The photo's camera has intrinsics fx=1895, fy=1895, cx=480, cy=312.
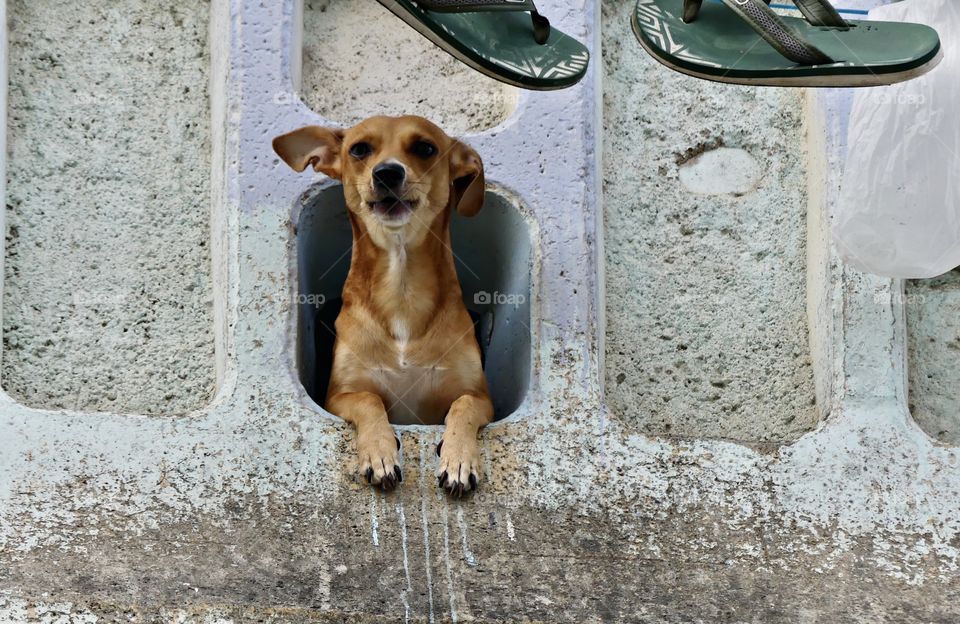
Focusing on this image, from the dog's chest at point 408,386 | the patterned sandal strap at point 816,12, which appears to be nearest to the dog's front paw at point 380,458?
the dog's chest at point 408,386

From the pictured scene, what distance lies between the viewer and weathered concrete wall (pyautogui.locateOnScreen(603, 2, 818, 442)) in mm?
6773

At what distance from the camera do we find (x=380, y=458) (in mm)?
5969

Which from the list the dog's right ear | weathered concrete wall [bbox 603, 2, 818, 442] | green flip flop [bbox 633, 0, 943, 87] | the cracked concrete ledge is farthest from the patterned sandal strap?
weathered concrete wall [bbox 603, 2, 818, 442]

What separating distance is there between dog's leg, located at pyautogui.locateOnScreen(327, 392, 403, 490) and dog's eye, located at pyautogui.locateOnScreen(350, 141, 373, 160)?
0.81 m

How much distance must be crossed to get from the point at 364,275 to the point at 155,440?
1.01 meters

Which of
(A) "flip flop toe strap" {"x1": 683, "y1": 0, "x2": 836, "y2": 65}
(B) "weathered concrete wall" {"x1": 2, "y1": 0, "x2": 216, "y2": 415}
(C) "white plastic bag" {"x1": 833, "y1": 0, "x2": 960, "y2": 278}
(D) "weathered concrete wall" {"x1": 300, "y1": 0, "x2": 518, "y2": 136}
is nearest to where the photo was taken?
(A) "flip flop toe strap" {"x1": 683, "y1": 0, "x2": 836, "y2": 65}

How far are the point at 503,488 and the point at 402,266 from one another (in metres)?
0.95

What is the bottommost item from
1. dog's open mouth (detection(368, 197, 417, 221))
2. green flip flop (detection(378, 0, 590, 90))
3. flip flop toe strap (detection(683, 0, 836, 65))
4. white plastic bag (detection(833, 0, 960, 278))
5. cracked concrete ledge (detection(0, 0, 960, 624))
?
cracked concrete ledge (detection(0, 0, 960, 624))

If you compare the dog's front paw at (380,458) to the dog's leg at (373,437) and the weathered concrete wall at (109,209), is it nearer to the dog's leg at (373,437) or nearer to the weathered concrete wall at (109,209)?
the dog's leg at (373,437)

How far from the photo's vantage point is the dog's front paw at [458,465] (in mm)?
5957

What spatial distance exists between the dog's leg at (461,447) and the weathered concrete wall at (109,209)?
0.97 m

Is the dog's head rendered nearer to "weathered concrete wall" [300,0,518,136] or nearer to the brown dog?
the brown dog

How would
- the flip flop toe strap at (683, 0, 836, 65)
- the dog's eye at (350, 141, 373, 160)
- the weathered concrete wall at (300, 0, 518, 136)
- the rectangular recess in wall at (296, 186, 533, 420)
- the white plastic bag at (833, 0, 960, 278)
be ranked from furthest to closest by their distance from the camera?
the weathered concrete wall at (300, 0, 518, 136) < the rectangular recess in wall at (296, 186, 533, 420) < the dog's eye at (350, 141, 373, 160) < the white plastic bag at (833, 0, 960, 278) < the flip flop toe strap at (683, 0, 836, 65)

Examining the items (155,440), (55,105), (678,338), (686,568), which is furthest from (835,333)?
(55,105)
